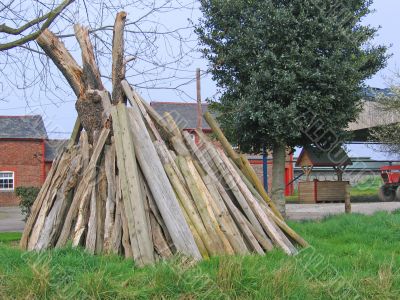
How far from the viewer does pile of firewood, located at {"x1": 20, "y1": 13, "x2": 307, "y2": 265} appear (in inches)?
255

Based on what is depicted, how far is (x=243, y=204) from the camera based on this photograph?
7445mm

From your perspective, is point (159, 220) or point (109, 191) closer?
point (159, 220)

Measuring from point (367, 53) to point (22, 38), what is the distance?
388 inches

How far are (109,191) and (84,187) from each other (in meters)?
0.47

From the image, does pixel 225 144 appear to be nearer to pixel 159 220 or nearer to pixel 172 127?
pixel 172 127

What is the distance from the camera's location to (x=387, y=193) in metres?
30.0

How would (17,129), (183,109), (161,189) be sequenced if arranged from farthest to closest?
1. (183,109)
2. (17,129)
3. (161,189)

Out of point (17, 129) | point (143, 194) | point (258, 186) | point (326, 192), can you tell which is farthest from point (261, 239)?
point (17, 129)

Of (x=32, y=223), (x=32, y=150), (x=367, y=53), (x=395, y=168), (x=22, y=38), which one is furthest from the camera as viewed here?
(x=32, y=150)

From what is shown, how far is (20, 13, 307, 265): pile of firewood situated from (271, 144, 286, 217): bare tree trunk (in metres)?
5.71

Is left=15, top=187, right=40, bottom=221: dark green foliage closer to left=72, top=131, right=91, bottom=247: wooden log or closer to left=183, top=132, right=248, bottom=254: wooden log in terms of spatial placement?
left=72, top=131, right=91, bottom=247: wooden log

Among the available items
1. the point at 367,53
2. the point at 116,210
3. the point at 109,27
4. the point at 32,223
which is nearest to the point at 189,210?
the point at 116,210

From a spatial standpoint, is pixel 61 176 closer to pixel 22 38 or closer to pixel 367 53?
pixel 22 38

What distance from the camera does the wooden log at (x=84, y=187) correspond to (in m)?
7.30
